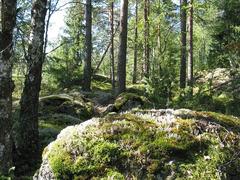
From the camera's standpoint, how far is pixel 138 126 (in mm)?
4520

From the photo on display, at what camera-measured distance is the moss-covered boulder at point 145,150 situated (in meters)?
4.02

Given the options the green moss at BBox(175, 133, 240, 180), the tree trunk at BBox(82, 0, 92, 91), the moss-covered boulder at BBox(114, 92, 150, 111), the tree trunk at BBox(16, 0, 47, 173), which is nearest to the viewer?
the green moss at BBox(175, 133, 240, 180)

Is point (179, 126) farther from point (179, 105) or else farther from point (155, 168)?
point (179, 105)

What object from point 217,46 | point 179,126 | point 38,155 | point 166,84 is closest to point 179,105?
point 166,84

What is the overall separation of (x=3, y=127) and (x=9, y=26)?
1.64 m

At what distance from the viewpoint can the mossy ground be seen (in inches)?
158

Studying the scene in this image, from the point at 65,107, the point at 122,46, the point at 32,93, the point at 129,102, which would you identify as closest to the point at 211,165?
the point at 32,93

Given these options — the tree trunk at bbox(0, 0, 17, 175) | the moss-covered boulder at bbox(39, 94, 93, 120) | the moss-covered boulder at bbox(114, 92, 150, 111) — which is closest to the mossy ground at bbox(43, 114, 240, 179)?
the tree trunk at bbox(0, 0, 17, 175)

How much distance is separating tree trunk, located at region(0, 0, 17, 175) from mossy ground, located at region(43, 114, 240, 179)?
2138 millimetres

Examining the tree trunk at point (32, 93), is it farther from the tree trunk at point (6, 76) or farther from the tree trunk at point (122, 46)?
the tree trunk at point (122, 46)

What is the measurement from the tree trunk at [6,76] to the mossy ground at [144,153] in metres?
2.14

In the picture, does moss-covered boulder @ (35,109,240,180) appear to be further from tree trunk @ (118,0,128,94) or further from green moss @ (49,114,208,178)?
tree trunk @ (118,0,128,94)

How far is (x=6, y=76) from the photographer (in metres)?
6.30

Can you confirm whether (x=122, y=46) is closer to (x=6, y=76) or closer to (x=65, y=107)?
(x=65, y=107)
